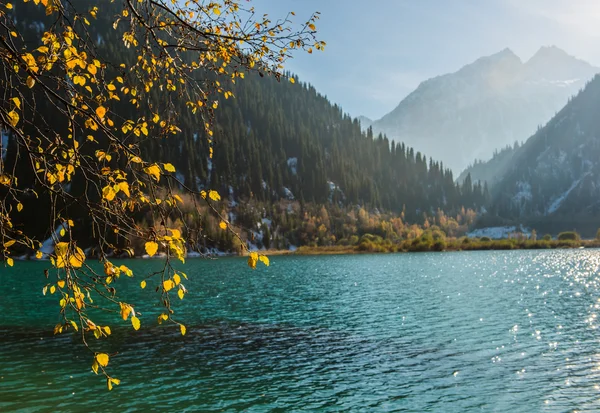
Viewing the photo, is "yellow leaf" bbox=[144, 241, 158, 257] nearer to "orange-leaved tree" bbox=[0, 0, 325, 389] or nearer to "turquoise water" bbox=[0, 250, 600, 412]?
"orange-leaved tree" bbox=[0, 0, 325, 389]

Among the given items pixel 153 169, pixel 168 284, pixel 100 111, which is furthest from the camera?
pixel 100 111

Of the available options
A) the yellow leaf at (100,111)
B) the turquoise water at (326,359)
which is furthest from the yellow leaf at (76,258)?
the turquoise water at (326,359)

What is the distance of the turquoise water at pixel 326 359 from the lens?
1866 centimetres

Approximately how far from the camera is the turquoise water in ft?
61.2

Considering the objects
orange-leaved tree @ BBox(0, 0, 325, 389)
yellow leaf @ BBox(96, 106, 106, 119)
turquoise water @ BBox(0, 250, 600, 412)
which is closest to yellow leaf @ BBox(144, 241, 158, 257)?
orange-leaved tree @ BBox(0, 0, 325, 389)

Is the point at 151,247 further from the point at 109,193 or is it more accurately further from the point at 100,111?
the point at 100,111

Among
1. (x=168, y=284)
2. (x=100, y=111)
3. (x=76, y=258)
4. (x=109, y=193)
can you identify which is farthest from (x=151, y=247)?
(x=100, y=111)

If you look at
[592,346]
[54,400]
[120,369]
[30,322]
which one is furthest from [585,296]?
[30,322]

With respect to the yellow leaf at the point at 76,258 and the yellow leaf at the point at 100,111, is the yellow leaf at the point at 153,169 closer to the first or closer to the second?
the yellow leaf at the point at 100,111

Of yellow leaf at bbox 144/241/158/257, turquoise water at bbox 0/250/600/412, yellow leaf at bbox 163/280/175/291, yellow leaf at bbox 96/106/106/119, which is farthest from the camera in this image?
turquoise water at bbox 0/250/600/412

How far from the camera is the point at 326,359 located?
25.1m

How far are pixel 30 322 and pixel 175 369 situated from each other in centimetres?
2079

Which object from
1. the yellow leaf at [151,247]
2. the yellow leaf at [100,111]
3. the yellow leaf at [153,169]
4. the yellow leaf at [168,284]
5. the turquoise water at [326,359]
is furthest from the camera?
the turquoise water at [326,359]

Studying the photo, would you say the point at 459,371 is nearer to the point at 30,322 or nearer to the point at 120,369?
the point at 120,369
